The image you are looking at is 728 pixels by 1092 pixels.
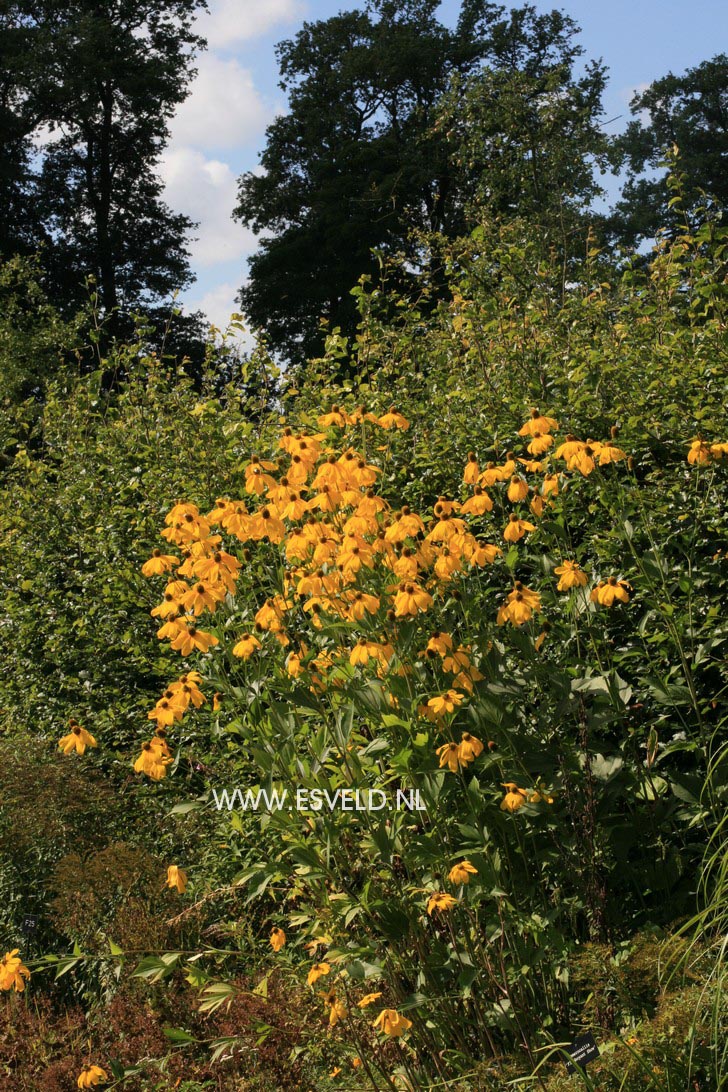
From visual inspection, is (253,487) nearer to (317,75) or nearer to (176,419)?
(176,419)

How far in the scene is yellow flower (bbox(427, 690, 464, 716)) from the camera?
1888mm

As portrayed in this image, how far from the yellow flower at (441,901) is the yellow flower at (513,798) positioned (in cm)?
20

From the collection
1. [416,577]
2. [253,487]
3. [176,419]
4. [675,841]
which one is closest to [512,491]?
[416,577]

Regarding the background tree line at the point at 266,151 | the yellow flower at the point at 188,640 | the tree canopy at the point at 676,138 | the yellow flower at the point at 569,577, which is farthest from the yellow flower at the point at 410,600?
the tree canopy at the point at 676,138

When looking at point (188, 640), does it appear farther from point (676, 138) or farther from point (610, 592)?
point (676, 138)

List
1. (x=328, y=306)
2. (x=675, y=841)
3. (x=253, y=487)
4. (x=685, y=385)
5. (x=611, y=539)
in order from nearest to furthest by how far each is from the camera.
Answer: (x=253, y=487), (x=675, y=841), (x=611, y=539), (x=685, y=385), (x=328, y=306)

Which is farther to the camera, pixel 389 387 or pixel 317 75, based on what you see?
pixel 317 75

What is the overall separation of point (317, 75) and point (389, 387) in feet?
68.0

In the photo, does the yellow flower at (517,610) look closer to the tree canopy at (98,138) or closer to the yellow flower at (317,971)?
the yellow flower at (317,971)

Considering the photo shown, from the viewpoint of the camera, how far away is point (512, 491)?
2.03 metres

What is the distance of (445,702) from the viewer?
1.89 meters

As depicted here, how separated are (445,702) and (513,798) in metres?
0.23

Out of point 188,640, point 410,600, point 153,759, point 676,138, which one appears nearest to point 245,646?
point 188,640

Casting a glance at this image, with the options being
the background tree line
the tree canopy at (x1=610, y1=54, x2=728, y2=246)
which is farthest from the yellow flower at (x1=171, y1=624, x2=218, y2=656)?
the tree canopy at (x1=610, y1=54, x2=728, y2=246)
